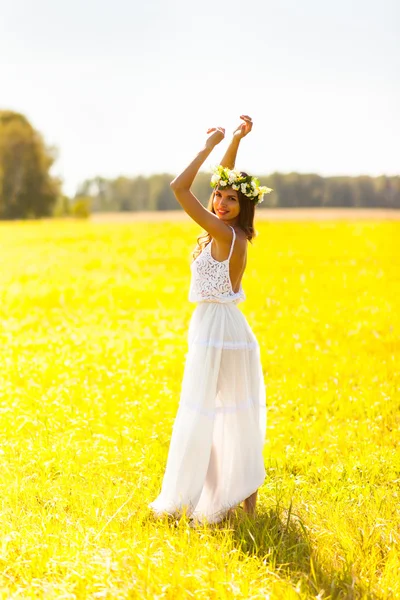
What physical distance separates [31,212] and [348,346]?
2782 inches

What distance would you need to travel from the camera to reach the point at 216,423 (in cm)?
625

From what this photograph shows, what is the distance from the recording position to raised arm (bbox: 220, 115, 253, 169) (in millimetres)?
6565

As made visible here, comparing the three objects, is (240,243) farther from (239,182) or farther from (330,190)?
(330,190)

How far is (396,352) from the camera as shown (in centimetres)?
1284

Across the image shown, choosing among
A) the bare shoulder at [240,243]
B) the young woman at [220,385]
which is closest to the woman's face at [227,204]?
the young woman at [220,385]

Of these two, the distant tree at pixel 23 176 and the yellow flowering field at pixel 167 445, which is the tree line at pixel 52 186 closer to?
the distant tree at pixel 23 176

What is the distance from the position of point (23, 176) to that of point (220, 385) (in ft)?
251

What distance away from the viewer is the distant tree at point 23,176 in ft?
258

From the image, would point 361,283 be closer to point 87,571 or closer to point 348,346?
point 348,346

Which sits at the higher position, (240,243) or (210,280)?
(240,243)

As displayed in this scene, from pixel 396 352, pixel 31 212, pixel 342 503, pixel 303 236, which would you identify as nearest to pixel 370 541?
pixel 342 503

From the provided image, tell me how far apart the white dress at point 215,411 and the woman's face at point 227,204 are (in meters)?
0.25

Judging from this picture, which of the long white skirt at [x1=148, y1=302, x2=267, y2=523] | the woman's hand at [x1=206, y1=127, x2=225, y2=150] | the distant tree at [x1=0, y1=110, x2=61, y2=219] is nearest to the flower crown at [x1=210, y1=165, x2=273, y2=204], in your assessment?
the woman's hand at [x1=206, y1=127, x2=225, y2=150]

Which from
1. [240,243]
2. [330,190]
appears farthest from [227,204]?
[330,190]
